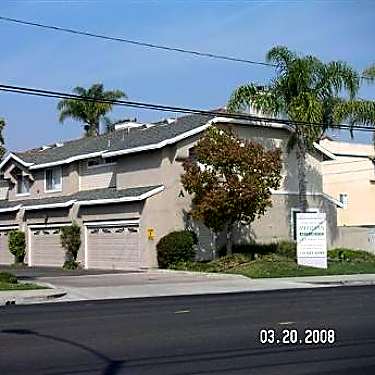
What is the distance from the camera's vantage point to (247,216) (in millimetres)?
33938

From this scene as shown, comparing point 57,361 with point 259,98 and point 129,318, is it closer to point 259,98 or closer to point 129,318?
point 129,318

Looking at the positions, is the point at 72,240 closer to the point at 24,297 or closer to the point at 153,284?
the point at 153,284

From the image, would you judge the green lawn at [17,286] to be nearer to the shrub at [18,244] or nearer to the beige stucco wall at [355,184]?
the shrub at [18,244]

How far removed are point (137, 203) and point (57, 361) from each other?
25087 mm

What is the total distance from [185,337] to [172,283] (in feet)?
49.4

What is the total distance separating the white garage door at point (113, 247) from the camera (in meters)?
35.9

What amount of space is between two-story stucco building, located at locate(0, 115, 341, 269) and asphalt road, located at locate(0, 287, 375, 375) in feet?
49.9

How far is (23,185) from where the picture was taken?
1861 inches

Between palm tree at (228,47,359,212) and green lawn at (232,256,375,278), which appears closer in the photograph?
green lawn at (232,256,375,278)

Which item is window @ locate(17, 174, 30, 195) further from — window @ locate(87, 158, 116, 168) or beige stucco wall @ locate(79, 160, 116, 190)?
window @ locate(87, 158, 116, 168)

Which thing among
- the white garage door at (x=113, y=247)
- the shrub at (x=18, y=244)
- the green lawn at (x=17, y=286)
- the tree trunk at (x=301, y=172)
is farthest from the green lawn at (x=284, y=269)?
the shrub at (x=18, y=244)

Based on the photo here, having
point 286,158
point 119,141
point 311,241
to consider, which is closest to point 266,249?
point 311,241
